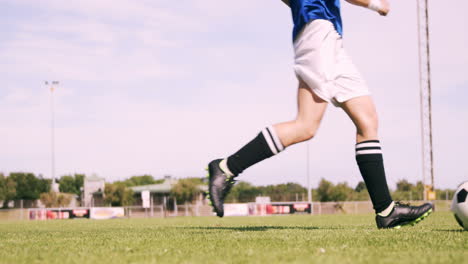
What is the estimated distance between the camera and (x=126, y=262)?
2.97 metres

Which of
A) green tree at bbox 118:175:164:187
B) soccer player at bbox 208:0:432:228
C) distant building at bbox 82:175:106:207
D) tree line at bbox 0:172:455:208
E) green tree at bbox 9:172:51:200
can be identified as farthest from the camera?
green tree at bbox 118:175:164:187

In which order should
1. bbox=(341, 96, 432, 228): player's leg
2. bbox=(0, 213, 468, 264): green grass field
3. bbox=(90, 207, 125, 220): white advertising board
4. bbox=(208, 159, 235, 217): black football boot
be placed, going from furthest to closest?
bbox=(90, 207, 125, 220): white advertising board → bbox=(341, 96, 432, 228): player's leg → bbox=(208, 159, 235, 217): black football boot → bbox=(0, 213, 468, 264): green grass field

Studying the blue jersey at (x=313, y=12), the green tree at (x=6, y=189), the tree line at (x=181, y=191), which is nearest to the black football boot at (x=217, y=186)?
the blue jersey at (x=313, y=12)

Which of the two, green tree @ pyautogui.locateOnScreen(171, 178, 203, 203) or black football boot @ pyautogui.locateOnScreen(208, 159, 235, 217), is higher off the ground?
black football boot @ pyautogui.locateOnScreen(208, 159, 235, 217)

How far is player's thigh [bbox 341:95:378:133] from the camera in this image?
4.65 m

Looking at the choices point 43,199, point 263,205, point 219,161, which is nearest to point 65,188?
point 43,199

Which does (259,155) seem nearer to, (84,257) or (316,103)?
(316,103)

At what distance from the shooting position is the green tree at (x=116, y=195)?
7488 cm

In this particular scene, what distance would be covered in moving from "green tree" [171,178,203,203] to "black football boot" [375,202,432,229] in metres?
70.8

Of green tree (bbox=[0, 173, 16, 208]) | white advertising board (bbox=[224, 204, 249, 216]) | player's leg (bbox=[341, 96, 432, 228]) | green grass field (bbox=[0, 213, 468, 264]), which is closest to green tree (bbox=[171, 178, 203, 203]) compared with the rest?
green tree (bbox=[0, 173, 16, 208])

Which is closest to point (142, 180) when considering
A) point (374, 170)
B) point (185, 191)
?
point (185, 191)

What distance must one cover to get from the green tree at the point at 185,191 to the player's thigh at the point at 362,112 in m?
71.0

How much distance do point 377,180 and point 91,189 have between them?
276ft

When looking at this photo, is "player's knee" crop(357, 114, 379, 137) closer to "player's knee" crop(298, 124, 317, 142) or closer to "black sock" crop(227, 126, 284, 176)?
"player's knee" crop(298, 124, 317, 142)
